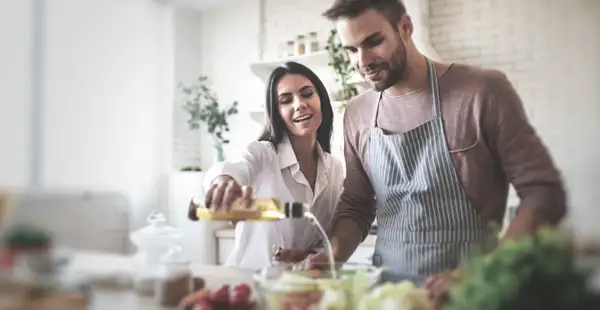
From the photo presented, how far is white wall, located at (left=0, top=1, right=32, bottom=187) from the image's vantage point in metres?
0.77

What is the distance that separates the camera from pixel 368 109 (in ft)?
3.23

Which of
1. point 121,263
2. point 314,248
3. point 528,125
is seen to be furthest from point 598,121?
point 121,263

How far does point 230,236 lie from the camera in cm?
107

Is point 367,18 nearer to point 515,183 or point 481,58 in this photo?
point 481,58

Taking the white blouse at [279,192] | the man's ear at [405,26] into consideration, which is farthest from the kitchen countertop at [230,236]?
the man's ear at [405,26]

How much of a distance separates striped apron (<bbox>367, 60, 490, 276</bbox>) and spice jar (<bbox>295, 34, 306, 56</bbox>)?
0.22 metres

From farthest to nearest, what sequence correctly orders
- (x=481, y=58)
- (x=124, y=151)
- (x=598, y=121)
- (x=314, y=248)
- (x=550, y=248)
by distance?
(x=314, y=248), (x=124, y=151), (x=481, y=58), (x=598, y=121), (x=550, y=248)

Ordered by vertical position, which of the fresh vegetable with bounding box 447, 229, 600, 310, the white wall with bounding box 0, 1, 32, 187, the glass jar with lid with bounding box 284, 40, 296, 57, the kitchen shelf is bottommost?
the fresh vegetable with bounding box 447, 229, 600, 310

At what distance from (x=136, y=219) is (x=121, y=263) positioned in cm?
9

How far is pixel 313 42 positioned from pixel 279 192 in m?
0.27

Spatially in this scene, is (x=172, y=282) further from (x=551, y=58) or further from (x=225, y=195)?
(x=551, y=58)

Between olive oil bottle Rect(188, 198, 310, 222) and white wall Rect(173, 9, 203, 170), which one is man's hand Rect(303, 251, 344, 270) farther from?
white wall Rect(173, 9, 203, 170)

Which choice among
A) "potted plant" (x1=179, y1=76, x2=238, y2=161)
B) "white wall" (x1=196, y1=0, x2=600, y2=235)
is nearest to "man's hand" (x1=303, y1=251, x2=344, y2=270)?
"potted plant" (x1=179, y1=76, x2=238, y2=161)

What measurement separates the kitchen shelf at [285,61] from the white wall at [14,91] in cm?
41
